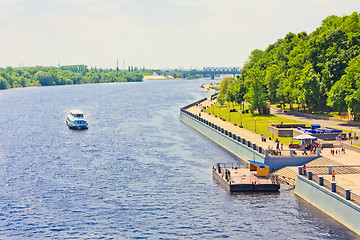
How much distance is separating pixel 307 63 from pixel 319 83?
35.3 ft

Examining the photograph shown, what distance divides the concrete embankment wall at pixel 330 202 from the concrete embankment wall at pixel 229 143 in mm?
14713

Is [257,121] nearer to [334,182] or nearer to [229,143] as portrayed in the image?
[229,143]

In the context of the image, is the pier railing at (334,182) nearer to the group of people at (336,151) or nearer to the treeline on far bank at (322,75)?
the group of people at (336,151)

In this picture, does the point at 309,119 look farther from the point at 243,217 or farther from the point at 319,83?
the point at 243,217

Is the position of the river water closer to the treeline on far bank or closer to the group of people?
the group of people

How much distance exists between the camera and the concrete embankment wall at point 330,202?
157ft

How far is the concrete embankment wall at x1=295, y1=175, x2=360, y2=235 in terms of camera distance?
47875mm

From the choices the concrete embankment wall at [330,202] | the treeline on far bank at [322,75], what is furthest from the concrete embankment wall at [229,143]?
the treeline on far bank at [322,75]

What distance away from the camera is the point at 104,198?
201 feet

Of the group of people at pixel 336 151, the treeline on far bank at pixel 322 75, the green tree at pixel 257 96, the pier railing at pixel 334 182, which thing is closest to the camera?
the pier railing at pixel 334 182

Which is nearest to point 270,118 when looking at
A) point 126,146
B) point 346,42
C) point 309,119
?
point 309,119

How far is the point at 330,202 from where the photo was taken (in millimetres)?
52562

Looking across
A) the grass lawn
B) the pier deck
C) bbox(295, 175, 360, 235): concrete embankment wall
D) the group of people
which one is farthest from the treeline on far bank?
bbox(295, 175, 360, 235): concrete embankment wall

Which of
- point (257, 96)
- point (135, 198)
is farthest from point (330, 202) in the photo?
point (257, 96)
